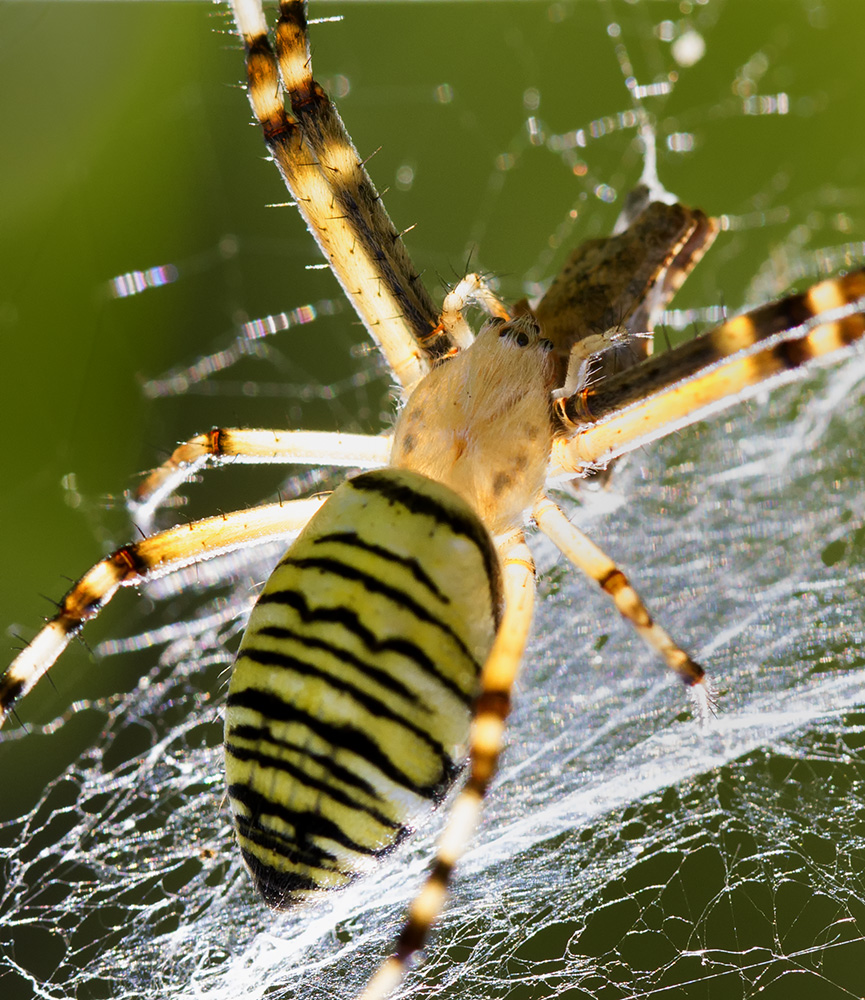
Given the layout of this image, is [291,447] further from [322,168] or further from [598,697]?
[598,697]

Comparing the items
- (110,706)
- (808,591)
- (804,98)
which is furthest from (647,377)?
(804,98)

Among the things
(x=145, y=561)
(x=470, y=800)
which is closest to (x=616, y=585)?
(x=470, y=800)

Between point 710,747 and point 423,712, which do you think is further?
point 710,747

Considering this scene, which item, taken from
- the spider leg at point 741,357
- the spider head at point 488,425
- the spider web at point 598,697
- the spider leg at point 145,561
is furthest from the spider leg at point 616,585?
the spider leg at point 145,561

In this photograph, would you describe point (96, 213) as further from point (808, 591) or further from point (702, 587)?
point (808, 591)

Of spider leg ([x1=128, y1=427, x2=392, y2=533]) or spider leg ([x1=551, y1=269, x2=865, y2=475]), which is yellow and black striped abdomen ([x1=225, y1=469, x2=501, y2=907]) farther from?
spider leg ([x1=128, y1=427, x2=392, y2=533])
